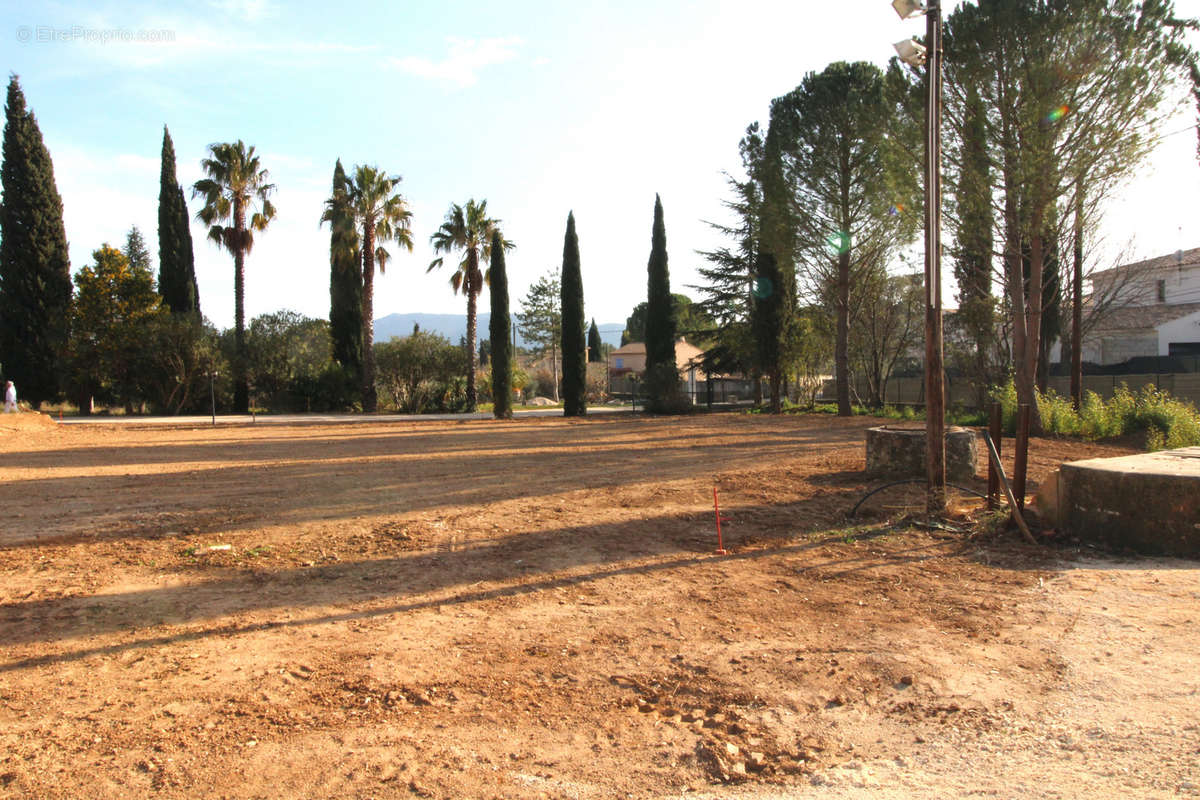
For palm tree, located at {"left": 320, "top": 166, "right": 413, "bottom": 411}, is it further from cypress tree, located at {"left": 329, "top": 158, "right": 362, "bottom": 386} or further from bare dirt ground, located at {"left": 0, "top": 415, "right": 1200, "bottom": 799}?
bare dirt ground, located at {"left": 0, "top": 415, "right": 1200, "bottom": 799}

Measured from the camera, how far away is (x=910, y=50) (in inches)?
289

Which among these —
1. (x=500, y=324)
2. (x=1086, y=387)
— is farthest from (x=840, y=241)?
(x=500, y=324)

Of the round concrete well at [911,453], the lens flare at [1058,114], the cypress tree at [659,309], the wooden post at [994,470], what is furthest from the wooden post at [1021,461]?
the cypress tree at [659,309]

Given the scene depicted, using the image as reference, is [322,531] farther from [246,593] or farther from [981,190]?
[981,190]

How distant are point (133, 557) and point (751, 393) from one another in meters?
36.3

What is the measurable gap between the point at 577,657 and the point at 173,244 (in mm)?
39350

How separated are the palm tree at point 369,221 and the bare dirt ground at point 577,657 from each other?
27055mm

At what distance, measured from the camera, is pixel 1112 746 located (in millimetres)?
3094

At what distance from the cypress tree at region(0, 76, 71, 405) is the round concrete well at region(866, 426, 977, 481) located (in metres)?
34.4

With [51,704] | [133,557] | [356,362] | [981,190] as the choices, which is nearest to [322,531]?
[133,557]

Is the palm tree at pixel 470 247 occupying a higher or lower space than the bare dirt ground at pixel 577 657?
higher

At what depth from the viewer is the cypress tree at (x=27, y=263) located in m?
32.1

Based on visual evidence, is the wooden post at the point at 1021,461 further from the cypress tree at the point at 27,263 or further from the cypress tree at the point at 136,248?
the cypress tree at the point at 136,248

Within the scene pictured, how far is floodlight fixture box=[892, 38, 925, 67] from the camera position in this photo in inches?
289
